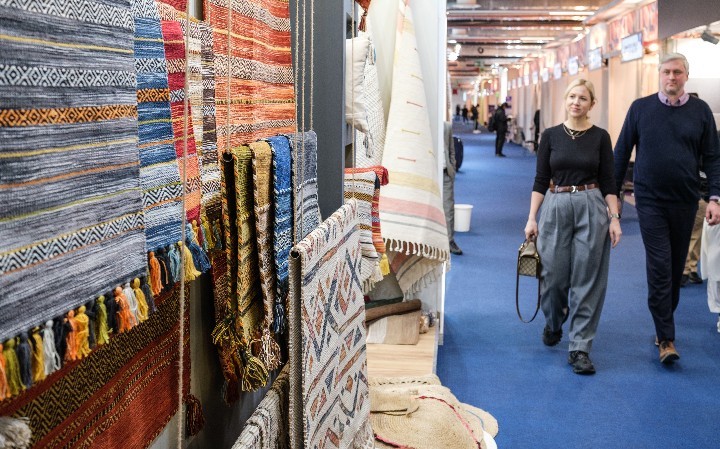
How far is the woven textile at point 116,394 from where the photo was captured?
1.09 m

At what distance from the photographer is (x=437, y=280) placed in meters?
4.72

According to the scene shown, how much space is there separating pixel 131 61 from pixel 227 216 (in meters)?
0.59

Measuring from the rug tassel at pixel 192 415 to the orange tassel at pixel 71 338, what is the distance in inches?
32.4

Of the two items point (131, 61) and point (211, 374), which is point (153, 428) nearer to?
point (211, 374)

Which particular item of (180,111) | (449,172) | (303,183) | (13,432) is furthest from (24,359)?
(449,172)

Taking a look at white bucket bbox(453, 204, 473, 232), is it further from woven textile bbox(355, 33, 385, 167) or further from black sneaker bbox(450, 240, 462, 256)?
woven textile bbox(355, 33, 385, 167)

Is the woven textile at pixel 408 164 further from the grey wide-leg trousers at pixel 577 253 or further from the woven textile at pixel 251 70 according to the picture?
the woven textile at pixel 251 70

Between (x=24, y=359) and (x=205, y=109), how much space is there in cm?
81

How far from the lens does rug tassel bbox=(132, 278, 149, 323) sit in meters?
1.02

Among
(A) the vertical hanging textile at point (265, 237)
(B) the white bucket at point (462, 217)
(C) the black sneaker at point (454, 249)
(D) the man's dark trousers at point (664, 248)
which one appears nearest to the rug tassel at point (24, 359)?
(A) the vertical hanging textile at point (265, 237)

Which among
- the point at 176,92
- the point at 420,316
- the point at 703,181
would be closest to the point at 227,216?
the point at 176,92

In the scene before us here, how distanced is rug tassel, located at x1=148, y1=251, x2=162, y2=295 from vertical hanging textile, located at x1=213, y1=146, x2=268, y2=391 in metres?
0.44

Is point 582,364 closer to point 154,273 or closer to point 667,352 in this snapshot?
point 667,352

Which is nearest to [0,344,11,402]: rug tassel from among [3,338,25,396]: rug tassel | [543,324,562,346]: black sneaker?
[3,338,25,396]: rug tassel
